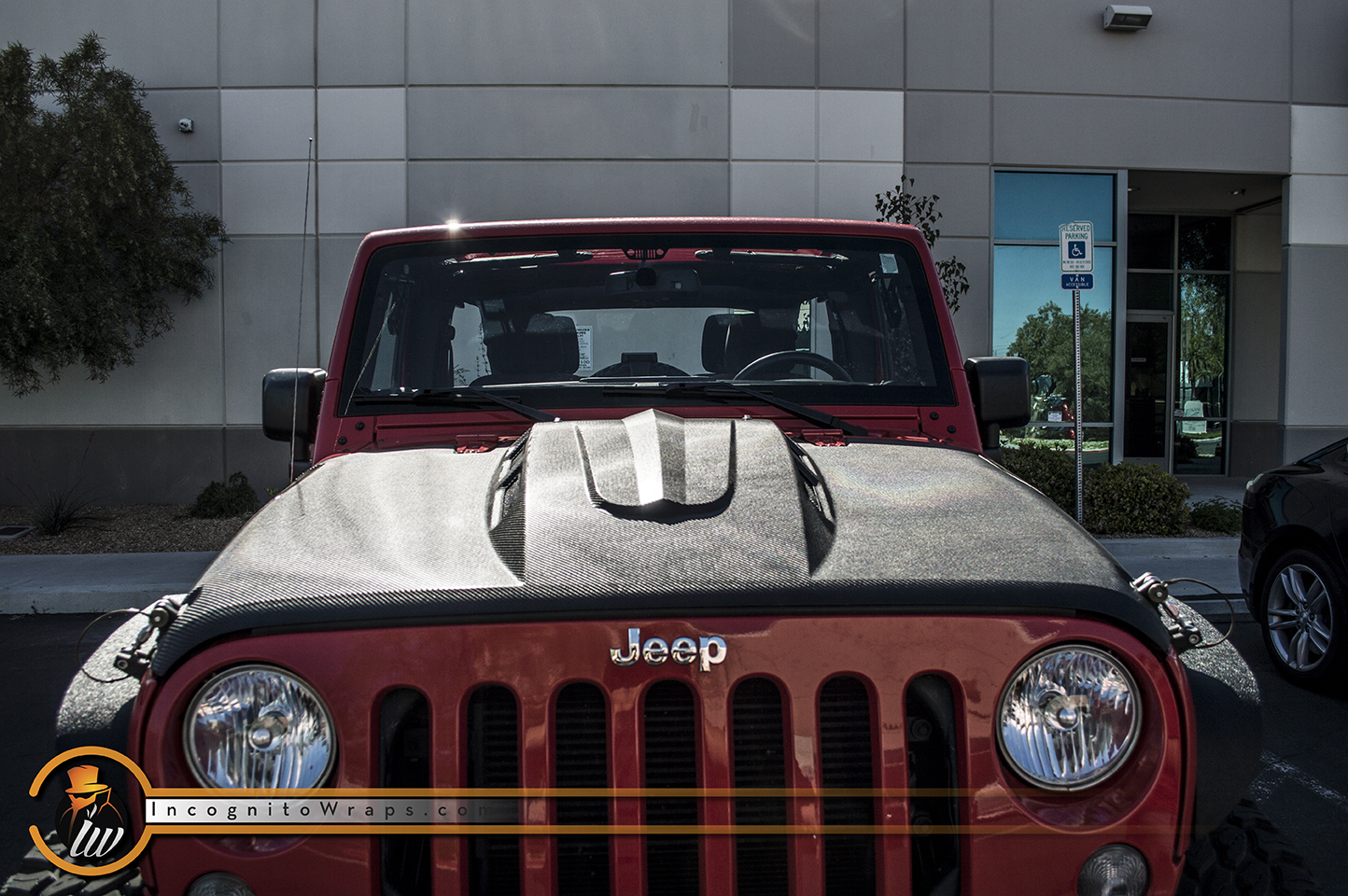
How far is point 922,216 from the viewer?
11.2 m

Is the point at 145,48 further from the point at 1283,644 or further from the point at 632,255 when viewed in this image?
the point at 1283,644

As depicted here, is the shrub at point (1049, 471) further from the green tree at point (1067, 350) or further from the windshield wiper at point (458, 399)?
the windshield wiper at point (458, 399)

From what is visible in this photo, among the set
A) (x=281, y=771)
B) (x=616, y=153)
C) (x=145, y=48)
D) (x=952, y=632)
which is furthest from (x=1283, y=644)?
(x=145, y=48)

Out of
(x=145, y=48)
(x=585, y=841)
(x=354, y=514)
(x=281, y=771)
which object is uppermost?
(x=145, y=48)

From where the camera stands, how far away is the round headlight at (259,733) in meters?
1.32

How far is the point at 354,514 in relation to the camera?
1762 mm

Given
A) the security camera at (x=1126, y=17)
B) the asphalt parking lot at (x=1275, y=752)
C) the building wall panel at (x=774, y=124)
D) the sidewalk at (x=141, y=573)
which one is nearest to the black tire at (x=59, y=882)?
the asphalt parking lot at (x=1275, y=752)

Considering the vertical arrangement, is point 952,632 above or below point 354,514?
below

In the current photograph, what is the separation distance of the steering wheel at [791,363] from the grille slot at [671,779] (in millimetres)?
1472

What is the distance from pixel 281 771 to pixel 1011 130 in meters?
12.4

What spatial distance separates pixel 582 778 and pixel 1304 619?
4858mm

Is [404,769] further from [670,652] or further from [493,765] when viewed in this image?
[670,652]

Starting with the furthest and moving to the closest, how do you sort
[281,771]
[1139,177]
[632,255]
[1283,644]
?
1. [1139,177]
2. [1283,644]
3. [632,255]
4. [281,771]

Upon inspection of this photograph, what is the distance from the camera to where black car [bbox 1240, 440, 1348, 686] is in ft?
15.0
